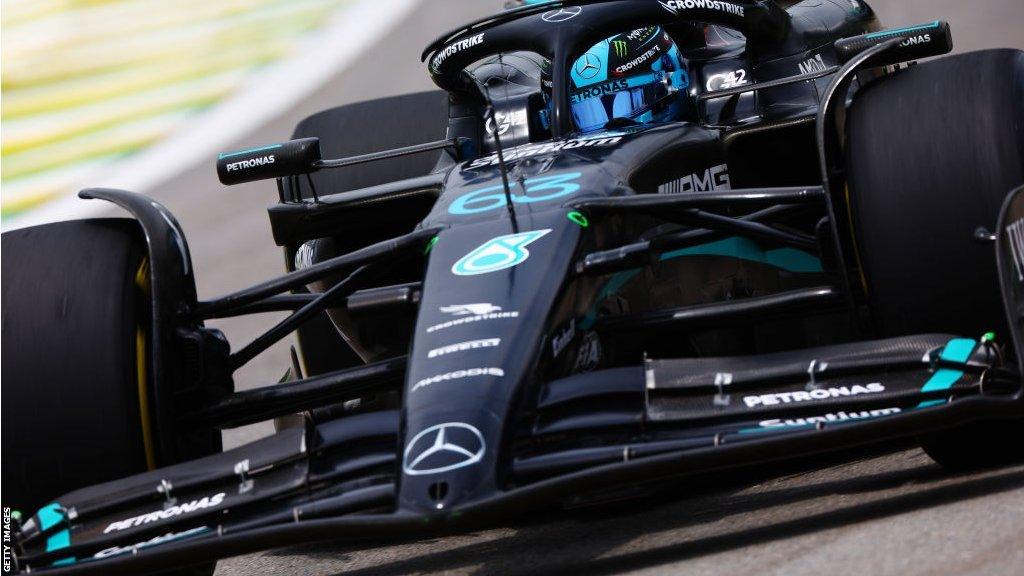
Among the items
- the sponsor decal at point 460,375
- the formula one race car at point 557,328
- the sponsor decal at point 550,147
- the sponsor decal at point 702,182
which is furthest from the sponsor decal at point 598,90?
the sponsor decal at point 460,375

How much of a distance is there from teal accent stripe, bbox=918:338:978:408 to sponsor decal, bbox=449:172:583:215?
1.27 meters

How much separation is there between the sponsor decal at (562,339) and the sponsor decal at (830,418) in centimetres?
65

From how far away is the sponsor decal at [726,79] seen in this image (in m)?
5.79

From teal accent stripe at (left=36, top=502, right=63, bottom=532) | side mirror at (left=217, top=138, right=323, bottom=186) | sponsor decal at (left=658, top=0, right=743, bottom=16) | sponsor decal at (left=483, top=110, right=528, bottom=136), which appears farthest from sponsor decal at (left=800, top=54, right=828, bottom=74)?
teal accent stripe at (left=36, top=502, right=63, bottom=532)

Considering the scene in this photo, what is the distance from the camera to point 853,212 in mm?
4098

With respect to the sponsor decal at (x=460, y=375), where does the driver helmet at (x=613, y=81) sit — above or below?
above

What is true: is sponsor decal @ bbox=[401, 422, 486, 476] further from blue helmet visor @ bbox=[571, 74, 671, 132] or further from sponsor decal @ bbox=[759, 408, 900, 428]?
blue helmet visor @ bbox=[571, 74, 671, 132]

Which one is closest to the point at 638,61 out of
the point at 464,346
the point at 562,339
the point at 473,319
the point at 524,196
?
the point at 524,196

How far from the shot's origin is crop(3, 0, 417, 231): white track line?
11.3m

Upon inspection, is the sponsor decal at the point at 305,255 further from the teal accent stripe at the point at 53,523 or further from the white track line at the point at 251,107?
the white track line at the point at 251,107

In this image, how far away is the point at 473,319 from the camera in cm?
386

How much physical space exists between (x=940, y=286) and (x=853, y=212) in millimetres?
343

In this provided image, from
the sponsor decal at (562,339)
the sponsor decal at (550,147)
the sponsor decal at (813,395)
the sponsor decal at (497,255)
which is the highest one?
the sponsor decal at (550,147)

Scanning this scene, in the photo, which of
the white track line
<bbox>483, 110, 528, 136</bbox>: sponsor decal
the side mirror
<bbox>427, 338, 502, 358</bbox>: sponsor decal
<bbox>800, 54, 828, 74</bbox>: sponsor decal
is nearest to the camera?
<bbox>427, 338, 502, 358</bbox>: sponsor decal
